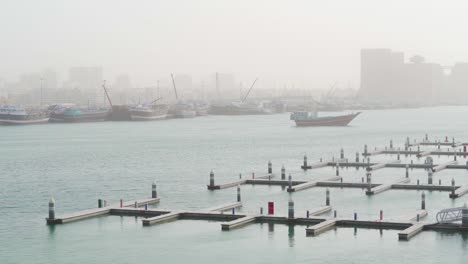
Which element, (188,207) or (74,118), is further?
(74,118)

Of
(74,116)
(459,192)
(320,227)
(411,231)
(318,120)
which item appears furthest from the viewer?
(74,116)

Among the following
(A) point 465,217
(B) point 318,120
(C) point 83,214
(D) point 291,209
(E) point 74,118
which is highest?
(E) point 74,118

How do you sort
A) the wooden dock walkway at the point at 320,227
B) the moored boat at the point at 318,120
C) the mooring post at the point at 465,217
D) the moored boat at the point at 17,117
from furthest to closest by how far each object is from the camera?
1. the moored boat at the point at 17,117
2. the moored boat at the point at 318,120
3. the wooden dock walkway at the point at 320,227
4. the mooring post at the point at 465,217

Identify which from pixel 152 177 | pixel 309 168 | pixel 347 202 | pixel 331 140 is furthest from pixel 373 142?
pixel 347 202

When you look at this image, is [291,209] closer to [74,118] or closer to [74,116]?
[74,118]

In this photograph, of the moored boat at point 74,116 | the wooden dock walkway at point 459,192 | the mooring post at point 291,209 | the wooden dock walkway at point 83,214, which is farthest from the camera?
the moored boat at point 74,116

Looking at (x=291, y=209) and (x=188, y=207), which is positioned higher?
(x=291, y=209)

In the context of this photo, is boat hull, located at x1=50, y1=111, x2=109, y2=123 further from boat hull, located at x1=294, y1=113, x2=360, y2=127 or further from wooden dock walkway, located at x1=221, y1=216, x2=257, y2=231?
wooden dock walkway, located at x1=221, y1=216, x2=257, y2=231

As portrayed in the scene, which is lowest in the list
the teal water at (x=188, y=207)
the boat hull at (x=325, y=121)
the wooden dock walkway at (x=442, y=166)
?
the teal water at (x=188, y=207)

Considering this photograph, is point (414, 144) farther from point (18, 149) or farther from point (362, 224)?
point (362, 224)

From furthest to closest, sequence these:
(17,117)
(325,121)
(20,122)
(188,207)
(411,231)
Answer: (17,117)
(20,122)
(325,121)
(188,207)
(411,231)

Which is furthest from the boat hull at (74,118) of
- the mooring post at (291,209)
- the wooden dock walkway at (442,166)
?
the mooring post at (291,209)

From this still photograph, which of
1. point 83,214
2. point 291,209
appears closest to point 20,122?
point 83,214

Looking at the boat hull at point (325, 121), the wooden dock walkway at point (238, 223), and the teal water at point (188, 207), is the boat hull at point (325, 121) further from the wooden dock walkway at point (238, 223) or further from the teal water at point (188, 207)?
the wooden dock walkway at point (238, 223)
